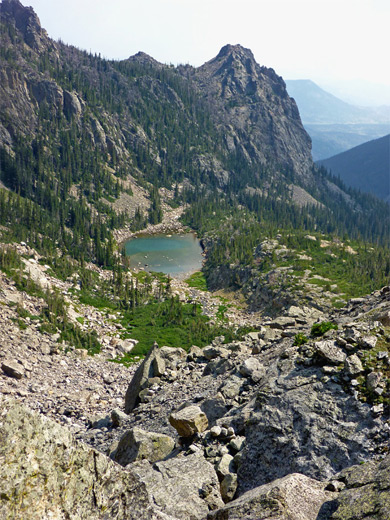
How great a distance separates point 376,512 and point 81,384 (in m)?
33.4

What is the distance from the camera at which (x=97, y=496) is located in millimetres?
9039

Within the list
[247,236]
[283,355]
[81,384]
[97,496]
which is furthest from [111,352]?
[247,236]

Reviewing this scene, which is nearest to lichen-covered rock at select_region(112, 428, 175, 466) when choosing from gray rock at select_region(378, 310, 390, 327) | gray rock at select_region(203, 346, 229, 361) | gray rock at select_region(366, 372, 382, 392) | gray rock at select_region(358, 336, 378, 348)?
gray rock at select_region(366, 372, 382, 392)

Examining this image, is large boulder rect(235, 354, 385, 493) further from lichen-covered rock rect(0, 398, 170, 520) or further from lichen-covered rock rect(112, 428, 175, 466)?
lichen-covered rock rect(0, 398, 170, 520)

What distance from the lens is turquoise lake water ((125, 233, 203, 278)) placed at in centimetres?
10131

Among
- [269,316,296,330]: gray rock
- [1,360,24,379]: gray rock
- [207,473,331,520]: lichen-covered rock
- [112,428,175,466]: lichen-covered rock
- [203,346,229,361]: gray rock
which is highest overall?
[207,473,331,520]: lichen-covered rock

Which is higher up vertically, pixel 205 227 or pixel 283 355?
pixel 283 355

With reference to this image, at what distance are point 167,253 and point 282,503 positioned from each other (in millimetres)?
105893

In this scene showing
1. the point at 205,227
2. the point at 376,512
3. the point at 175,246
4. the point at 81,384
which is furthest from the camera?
the point at 205,227

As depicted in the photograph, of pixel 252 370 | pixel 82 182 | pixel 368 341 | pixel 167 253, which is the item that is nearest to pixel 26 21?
pixel 82 182

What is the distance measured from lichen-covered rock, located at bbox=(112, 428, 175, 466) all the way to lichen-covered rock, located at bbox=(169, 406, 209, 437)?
2.65ft

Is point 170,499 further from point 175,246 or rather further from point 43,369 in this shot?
point 175,246

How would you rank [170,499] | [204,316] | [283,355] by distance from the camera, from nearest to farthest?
[170,499], [283,355], [204,316]

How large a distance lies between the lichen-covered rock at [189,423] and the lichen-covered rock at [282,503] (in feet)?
23.8
